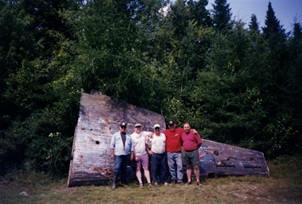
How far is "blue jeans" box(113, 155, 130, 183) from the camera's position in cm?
941

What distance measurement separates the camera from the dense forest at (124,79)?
11.6 metres

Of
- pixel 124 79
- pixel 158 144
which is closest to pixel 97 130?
pixel 158 144

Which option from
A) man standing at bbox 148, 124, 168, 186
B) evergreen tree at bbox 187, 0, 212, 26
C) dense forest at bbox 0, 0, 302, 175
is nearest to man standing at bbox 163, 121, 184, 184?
man standing at bbox 148, 124, 168, 186

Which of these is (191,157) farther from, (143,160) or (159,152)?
(143,160)

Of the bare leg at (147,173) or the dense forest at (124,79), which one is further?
the dense forest at (124,79)

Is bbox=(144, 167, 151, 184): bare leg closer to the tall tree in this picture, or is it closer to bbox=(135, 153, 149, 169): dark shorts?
bbox=(135, 153, 149, 169): dark shorts

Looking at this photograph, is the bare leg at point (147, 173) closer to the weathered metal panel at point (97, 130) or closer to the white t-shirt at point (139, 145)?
the white t-shirt at point (139, 145)

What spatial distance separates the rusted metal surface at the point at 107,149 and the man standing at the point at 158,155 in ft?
2.76

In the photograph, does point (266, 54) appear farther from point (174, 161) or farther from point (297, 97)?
point (174, 161)

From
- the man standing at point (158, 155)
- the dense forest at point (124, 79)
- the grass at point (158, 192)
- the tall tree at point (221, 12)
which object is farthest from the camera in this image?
the tall tree at point (221, 12)

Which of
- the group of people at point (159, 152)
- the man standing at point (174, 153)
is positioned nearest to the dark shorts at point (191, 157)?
the group of people at point (159, 152)

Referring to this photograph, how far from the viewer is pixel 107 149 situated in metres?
10.2

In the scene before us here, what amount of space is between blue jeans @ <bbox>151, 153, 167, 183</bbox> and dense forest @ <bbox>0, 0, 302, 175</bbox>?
2.81m

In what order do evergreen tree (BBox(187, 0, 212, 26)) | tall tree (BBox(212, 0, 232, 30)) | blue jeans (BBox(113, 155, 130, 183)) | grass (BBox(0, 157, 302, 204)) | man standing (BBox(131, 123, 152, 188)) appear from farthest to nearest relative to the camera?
tall tree (BBox(212, 0, 232, 30)), evergreen tree (BBox(187, 0, 212, 26)), man standing (BBox(131, 123, 152, 188)), blue jeans (BBox(113, 155, 130, 183)), grass (BBox(0, 157, 302, 204))
